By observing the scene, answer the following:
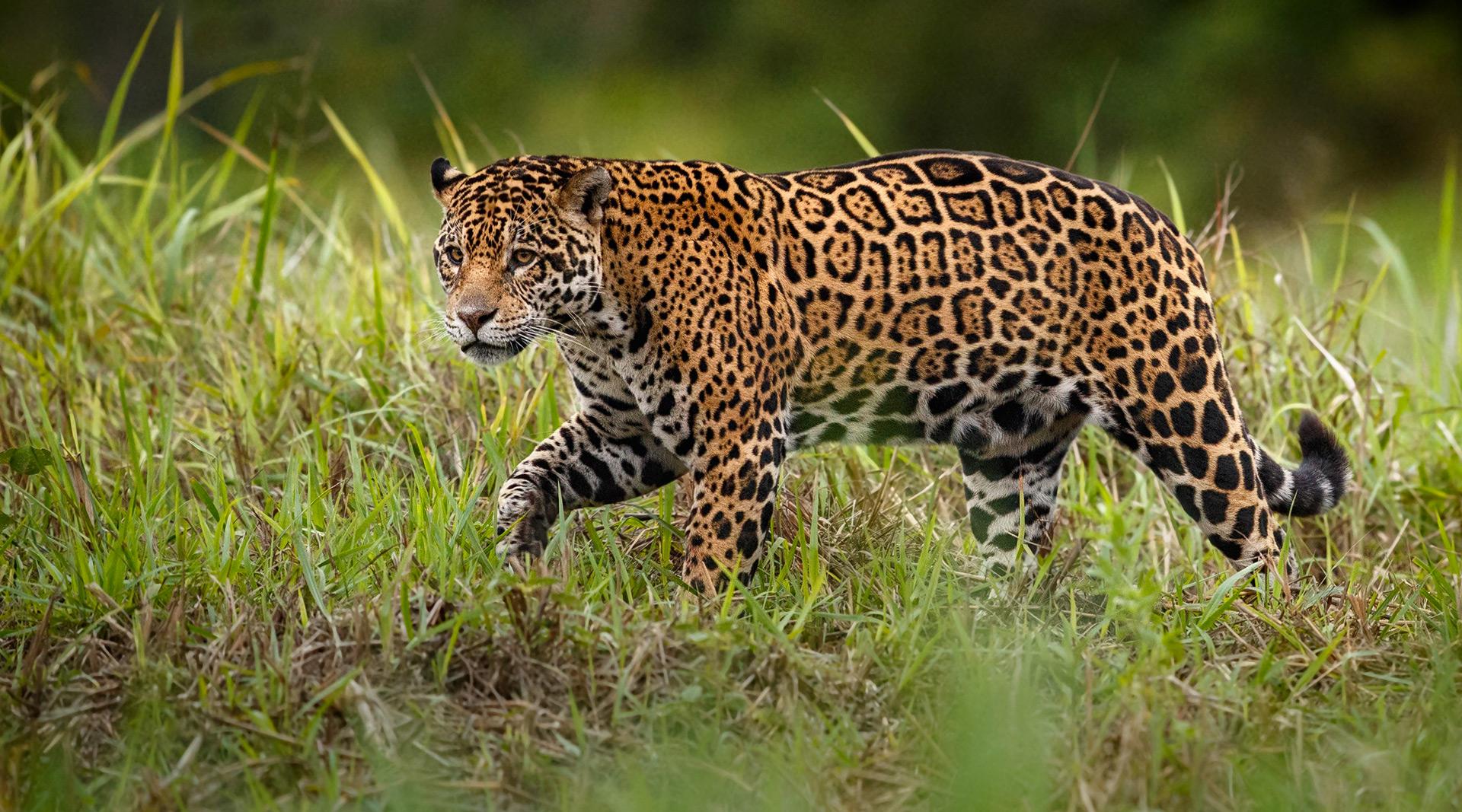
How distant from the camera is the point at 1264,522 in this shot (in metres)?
5.40

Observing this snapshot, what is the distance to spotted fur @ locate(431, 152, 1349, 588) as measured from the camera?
4.93 m

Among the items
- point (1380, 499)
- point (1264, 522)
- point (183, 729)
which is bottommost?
point (1380, 499)

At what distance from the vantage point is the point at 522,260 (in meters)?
4.91

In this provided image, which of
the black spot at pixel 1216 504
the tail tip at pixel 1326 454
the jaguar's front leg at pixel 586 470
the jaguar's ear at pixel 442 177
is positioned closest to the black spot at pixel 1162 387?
the black spot at pixel 1216 504

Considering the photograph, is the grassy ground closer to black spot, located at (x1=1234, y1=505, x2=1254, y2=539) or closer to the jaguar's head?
black spot, located at (x1=1234, y1=505, x2=1254, y2=539)

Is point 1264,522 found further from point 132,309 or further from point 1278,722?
point 132,309

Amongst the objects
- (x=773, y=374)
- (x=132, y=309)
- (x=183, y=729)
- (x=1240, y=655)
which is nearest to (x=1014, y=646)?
(x=1240, y=655)

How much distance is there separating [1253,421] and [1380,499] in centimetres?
61

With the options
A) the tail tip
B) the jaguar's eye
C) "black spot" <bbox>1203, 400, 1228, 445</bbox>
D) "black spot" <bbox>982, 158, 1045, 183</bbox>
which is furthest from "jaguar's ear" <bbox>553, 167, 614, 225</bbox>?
the tail tip

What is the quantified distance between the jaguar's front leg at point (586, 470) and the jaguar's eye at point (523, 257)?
58 cm

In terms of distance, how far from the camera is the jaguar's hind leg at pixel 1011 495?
5691 millimetres

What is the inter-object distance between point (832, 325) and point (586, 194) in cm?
89

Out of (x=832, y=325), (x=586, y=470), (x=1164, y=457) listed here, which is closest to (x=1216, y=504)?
(x=1164, y=457)

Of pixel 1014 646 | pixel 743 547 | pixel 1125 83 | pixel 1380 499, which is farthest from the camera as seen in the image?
pixel 1125 83
